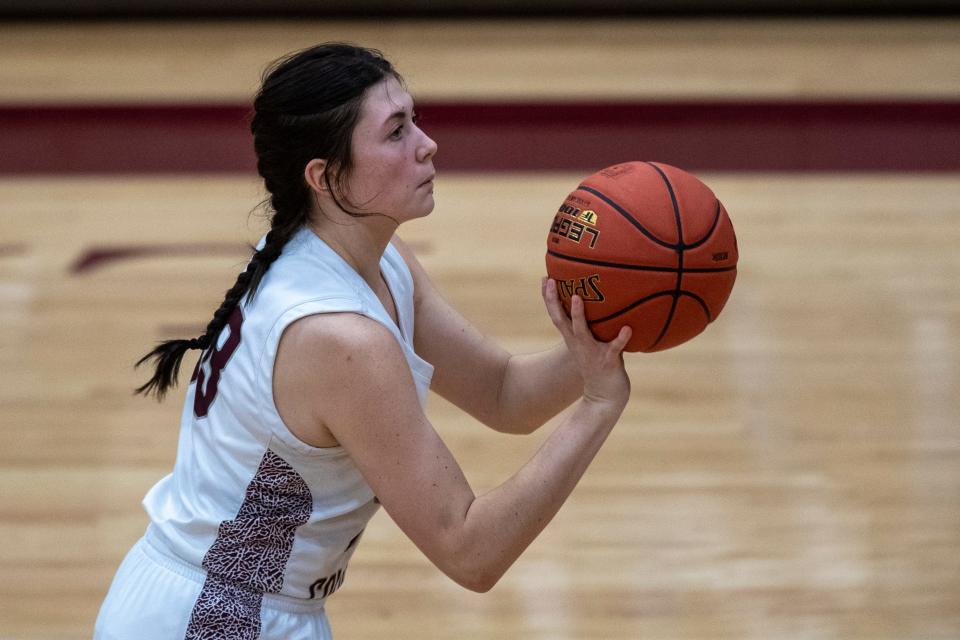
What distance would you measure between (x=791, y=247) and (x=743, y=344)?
2.75 ft

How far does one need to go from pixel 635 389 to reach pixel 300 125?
2257mm

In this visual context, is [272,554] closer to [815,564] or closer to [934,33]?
[815,564]

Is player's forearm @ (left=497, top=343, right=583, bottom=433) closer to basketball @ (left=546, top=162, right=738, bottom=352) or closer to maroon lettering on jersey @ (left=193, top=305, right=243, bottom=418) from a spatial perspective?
basketball @ (left=546, top=162, right=738, bottom=352)

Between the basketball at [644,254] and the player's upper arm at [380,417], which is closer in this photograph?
the player's upper arm at [380,417]

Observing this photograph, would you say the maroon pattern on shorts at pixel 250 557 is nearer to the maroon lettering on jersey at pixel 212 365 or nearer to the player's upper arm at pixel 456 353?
the maroon lettering on jersey at pixel 212 365

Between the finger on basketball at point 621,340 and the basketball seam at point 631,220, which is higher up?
the basketball seam at point 631,220

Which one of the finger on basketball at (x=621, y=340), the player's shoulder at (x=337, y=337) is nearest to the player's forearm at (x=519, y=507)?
the finger on basketball at (x=621, y=340)

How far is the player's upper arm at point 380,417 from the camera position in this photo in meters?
1.40

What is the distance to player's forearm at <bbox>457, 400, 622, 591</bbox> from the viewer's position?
1.42 m

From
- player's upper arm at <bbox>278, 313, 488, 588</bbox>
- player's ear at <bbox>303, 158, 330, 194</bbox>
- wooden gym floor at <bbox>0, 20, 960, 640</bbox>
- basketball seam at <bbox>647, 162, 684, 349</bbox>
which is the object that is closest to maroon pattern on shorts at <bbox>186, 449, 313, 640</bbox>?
player's upper arm at <bbox>278, 313, 488, 588</bbox>

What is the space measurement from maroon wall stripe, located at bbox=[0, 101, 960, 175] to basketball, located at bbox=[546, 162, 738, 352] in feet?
12.0

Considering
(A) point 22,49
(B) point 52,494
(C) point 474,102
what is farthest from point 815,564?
(A) point 22,49

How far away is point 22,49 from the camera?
6.79m

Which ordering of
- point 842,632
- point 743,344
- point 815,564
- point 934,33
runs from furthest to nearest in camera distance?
point 934,33 → point 743,344 → point 815,564 → point 842,632
